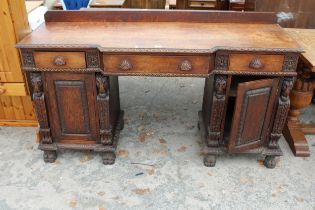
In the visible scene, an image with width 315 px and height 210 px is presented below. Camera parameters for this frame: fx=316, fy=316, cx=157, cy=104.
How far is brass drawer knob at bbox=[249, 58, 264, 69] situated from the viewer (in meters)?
1.99

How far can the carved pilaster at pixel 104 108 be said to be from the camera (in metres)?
2.13

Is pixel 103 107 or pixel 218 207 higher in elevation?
pixel 103 107

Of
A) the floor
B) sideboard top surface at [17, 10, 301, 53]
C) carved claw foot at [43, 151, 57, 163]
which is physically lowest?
the floor

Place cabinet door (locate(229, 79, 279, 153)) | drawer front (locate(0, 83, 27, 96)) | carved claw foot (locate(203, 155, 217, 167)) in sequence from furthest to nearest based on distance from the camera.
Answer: drawer front (locate(0, 83, 27, 96))
carved claw foot (locate(203, 155, 217, 167))
cabinet door (locate(229, 79, 279, 153))

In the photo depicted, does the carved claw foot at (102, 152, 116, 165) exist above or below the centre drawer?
below

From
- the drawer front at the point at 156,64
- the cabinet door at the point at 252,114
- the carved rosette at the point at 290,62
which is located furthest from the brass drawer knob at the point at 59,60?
the carved rosette at the point at 290,62

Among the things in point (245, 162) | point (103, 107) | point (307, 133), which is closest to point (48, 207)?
point (103, 107)

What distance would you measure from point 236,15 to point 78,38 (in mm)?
1183

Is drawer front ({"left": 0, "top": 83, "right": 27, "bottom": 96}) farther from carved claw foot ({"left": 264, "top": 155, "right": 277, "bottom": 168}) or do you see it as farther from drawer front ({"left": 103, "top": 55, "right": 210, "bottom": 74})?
carved claw foot ({"left": 264, "top": 155, "right": 277, "bottom": 168})

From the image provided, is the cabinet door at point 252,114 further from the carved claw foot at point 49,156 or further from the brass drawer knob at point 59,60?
the carved claw foot at point 49,156

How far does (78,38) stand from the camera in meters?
2.09

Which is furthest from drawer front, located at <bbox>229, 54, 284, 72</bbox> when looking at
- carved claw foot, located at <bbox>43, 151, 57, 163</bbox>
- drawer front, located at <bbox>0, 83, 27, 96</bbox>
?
drawer front, located at <bbox>0, 83, 27, 96</bbox>

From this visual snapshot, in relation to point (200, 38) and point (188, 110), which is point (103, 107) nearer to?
point (200, 38)

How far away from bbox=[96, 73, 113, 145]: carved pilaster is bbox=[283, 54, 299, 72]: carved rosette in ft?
3.83
